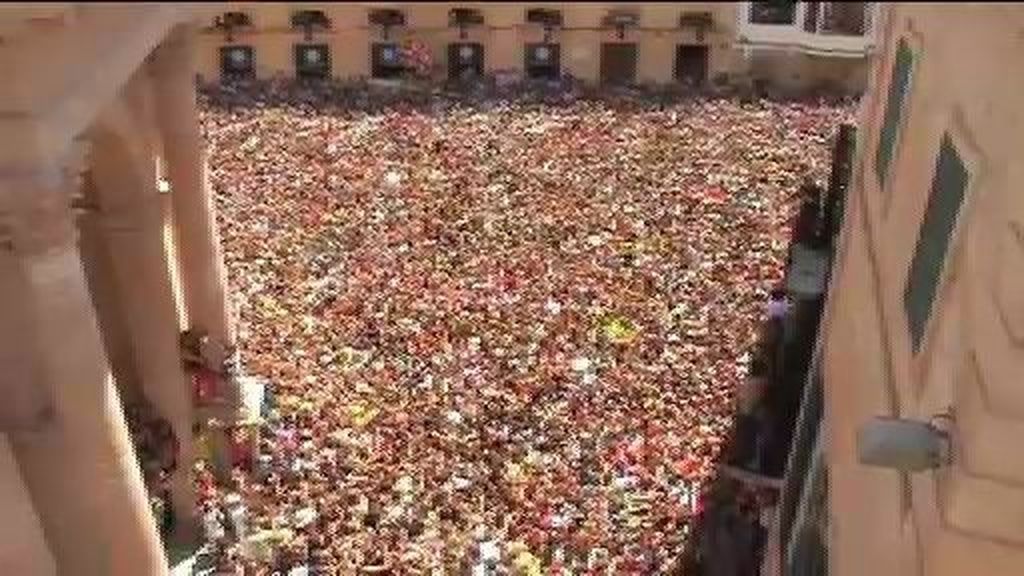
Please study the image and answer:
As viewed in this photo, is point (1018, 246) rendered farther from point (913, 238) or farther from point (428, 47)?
point (428, 47)

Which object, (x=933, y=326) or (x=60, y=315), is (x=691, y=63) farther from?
(x=933, y=326)

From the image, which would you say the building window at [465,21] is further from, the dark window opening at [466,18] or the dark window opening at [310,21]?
the dark window opening at [310,21]

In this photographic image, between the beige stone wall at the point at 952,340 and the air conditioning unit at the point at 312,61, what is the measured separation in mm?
24509

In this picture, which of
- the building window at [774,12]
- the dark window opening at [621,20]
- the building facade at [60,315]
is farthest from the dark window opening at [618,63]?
the building facade at [60,315]

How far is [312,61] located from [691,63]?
31.9ft

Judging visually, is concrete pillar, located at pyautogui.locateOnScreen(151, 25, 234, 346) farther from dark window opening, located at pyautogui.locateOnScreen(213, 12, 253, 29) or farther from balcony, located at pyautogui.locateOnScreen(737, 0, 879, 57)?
balcony, located at pyautogui.locateOnScreen(737, 0, 879, 57)

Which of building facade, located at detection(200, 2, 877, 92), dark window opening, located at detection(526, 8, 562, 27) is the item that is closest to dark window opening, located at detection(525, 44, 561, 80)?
building facade, located at detection(200, 2, 877, 92)

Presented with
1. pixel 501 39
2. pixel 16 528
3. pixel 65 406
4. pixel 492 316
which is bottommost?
pixel 492 316

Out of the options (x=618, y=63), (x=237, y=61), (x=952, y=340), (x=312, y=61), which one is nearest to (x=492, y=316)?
(x=952, y=340)

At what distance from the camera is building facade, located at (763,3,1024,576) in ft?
19.3

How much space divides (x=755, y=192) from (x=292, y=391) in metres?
11.0

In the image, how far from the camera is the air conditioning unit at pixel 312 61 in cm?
3309

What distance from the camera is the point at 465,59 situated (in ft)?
110

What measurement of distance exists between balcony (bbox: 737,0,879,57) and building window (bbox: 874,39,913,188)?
21.7m
